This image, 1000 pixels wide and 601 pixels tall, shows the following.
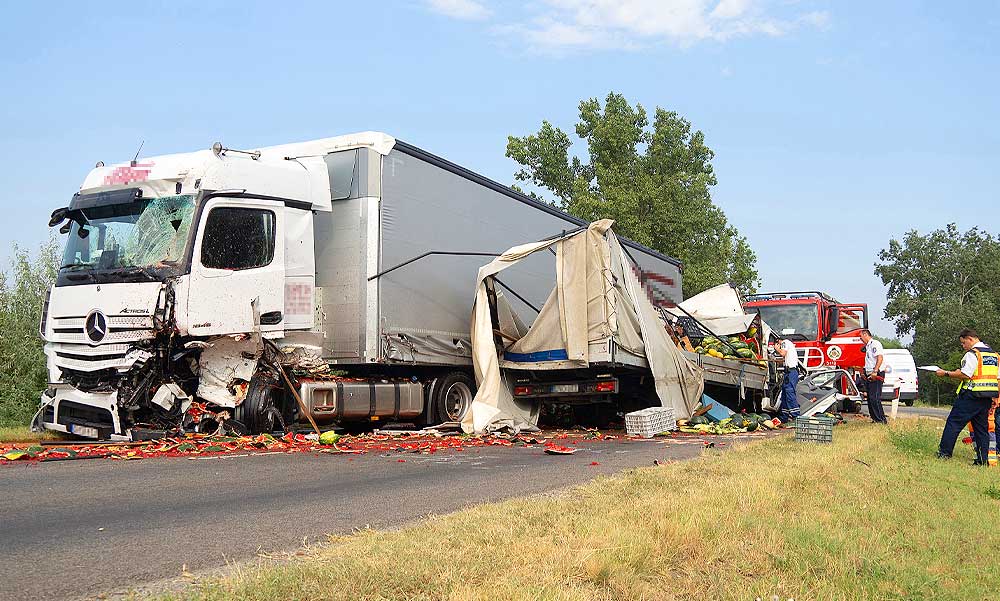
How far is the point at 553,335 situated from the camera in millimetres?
14273

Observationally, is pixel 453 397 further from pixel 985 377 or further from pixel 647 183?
pixel 647 183

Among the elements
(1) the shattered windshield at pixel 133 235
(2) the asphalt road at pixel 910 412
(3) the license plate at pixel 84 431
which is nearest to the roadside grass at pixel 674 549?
(3) the license plate at pixel 84 431

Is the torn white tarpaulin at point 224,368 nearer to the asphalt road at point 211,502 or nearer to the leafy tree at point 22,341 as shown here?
the asphalt road at point 211,502

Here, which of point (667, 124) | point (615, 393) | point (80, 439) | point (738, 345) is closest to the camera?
point (80, 439)

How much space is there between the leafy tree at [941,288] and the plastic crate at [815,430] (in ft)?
201

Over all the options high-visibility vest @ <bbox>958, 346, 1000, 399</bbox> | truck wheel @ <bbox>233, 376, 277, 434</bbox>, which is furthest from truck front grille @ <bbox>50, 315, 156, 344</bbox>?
high-visibility vest @ <bbox>958, 346, 1000, 399</bbox>

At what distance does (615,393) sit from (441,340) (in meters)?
2.78

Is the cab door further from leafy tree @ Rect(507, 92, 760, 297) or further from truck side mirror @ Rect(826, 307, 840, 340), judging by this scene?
leafy tree @ Rect(507, 92, 760, 297)

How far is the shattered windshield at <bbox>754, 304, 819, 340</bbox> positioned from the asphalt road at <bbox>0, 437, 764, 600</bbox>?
13277mm

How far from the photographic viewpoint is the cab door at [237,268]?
1100 cm

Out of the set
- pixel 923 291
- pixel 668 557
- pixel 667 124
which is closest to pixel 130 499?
pixel 668 557

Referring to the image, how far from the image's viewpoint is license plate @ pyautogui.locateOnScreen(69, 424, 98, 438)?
10.8m

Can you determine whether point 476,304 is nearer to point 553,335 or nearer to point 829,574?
point 553,335

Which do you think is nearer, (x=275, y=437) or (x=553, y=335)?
(x=275, y=437)
